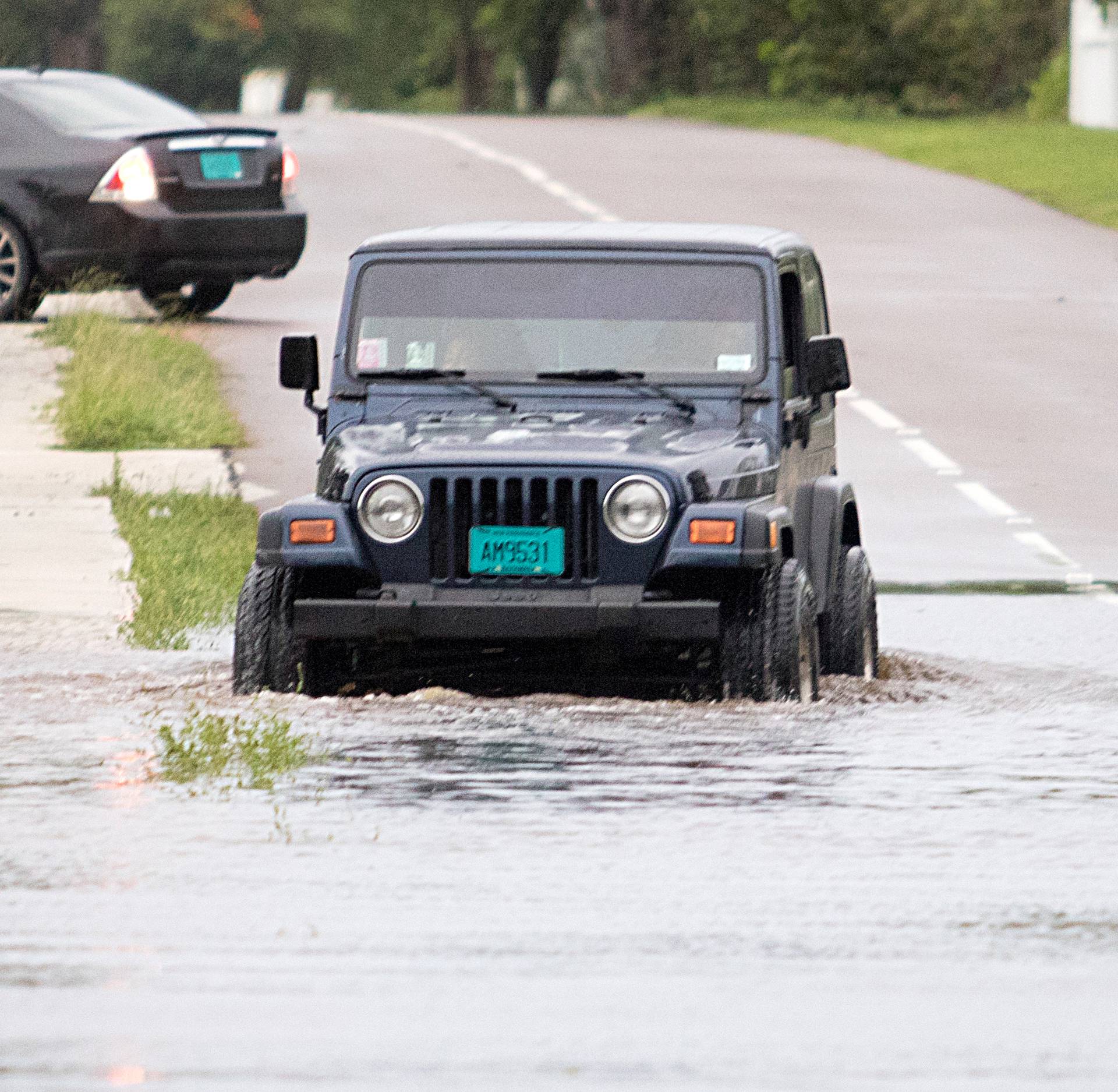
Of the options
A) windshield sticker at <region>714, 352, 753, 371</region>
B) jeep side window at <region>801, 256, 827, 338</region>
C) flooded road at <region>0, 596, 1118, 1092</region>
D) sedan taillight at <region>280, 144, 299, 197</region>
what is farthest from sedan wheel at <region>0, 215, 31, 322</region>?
windshield sticker at <region>714, 352, 753, 371</region>

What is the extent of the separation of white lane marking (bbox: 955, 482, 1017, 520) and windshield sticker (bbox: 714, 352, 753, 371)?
20.9 ft

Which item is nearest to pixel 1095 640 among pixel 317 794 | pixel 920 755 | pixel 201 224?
pixel 920 755

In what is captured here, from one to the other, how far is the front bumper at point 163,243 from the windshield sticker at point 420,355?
11928mm

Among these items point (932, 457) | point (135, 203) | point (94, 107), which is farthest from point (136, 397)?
point (932, 457)

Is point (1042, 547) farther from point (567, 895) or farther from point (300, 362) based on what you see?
point (567, 895)

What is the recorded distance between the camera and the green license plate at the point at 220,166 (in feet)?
74.3

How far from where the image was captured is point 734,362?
418 inches

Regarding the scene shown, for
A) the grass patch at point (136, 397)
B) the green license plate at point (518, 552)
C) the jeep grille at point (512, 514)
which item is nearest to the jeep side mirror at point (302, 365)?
the jeep grille at point (512, 514)

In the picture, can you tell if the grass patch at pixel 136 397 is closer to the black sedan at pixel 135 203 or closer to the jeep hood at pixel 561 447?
the black sedan at pixel 135 203

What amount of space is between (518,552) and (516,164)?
32.1 m

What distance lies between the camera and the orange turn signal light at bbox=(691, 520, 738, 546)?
9711 millimetres

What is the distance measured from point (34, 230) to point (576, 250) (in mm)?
12639

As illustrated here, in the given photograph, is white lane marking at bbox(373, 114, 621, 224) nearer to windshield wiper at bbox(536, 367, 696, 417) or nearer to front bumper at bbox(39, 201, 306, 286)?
front bumper at bbox(39, 201, 306, 286)

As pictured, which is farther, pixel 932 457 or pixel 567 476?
pixel 932 457
